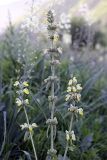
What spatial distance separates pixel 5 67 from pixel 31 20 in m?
0.71

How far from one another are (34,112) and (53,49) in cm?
115

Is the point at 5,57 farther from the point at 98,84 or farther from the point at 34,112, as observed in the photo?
the point at 34,112

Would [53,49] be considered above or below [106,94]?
above

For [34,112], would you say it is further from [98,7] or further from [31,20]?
[98,7]

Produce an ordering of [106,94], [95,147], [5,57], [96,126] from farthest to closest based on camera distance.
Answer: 1. [5,57]
2. [106,94]
3. [96,126]
4. [95,147]

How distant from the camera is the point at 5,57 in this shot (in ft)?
14.8

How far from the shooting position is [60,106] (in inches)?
131

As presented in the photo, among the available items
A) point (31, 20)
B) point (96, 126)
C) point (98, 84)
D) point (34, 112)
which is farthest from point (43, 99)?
point (98, 84)

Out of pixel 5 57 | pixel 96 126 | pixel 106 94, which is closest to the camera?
pixel 96 126

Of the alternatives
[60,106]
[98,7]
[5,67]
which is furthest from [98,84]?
[98,7]

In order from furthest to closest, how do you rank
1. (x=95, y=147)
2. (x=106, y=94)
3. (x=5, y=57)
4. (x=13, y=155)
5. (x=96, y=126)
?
(x=5, y=57) → (x=106, y=94) → (x=96, y=126) → (x=95, y=147) → (x=13, y=155)

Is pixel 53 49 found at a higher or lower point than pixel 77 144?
higher

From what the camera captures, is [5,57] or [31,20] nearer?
[31,20]

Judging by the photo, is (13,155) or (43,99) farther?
(43,99)
